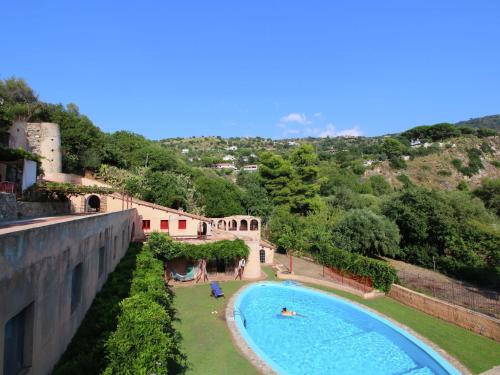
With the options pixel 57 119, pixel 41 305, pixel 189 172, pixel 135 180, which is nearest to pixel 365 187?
pixel 189 172

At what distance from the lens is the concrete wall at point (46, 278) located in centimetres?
377

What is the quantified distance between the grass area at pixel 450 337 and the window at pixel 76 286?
12704 millimetres

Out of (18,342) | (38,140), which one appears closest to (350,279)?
(18,342)

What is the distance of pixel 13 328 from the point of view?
4.26 metres

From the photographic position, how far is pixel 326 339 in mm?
14492

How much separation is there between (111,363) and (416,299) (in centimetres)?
1625

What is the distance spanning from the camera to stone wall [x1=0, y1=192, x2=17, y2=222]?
387 inches

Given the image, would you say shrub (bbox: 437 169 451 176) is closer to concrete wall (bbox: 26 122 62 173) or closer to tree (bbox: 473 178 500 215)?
tree (bbox: 473 178 500 215)

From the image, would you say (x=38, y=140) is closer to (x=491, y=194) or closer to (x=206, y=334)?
(x=206, y=334)

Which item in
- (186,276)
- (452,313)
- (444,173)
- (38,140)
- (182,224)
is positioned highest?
(444,173)

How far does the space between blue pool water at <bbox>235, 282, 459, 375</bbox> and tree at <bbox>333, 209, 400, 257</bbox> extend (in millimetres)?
11664

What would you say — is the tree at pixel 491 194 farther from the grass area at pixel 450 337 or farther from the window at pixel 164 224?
the window at pixel 164 224

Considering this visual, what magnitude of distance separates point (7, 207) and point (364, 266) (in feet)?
62.6

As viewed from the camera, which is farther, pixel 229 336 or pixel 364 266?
pixel 364 266
